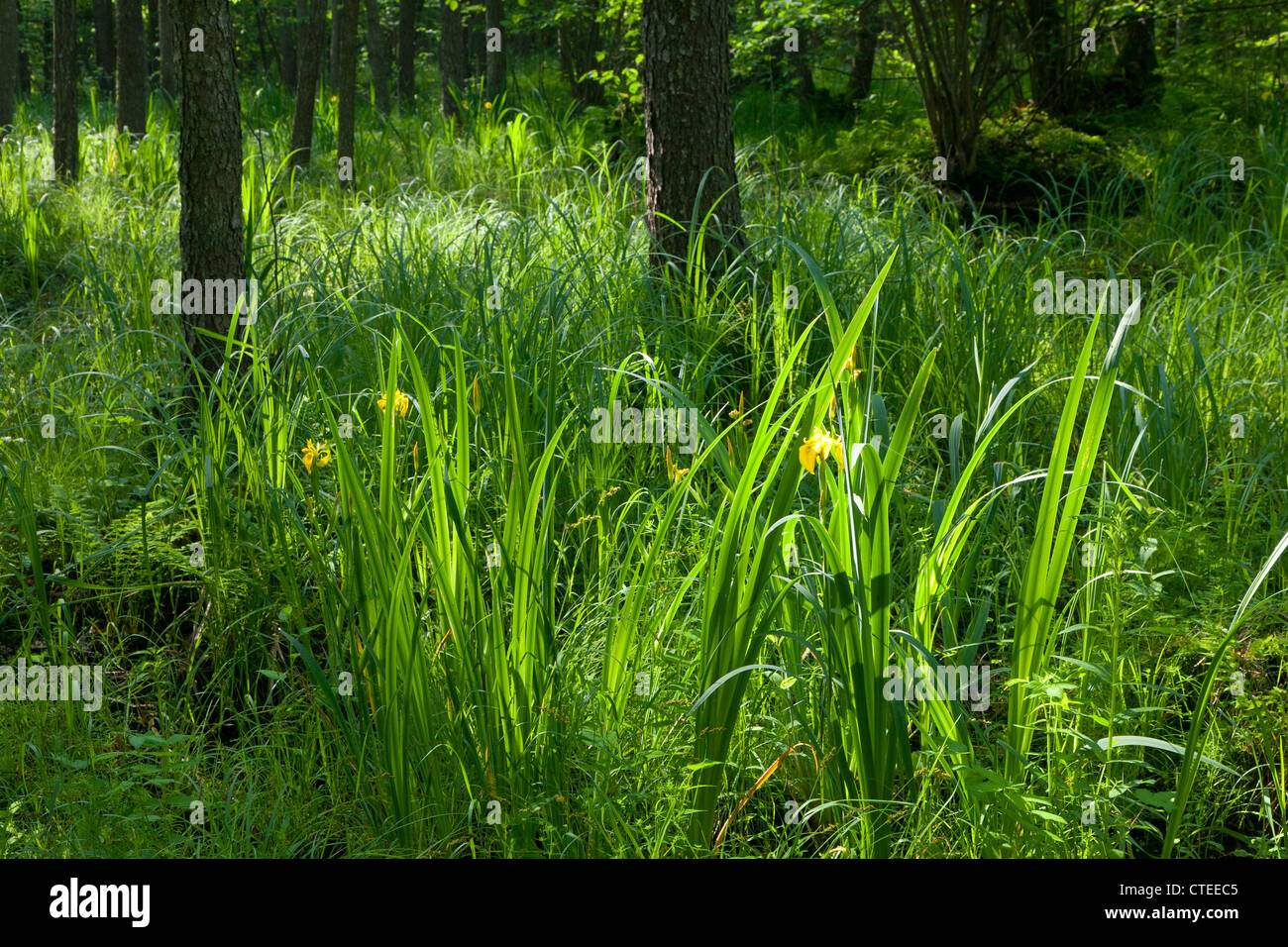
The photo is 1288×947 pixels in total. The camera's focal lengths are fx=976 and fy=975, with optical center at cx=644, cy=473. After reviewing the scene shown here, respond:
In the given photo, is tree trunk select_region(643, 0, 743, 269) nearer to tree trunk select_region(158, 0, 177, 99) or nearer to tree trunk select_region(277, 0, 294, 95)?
tree trunk select_region(158, 0, 177, 99)

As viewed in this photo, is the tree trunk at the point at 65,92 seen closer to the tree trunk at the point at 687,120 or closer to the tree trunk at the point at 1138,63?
the tree trunk at the point at 687,120

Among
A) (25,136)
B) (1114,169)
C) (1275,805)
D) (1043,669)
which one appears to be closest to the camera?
(1043,669)

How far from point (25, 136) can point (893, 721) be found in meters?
9.41

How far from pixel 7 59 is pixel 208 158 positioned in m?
7.07

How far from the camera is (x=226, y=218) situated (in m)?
3.55

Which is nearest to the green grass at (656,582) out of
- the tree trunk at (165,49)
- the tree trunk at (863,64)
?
the tree trunk at (165,49)

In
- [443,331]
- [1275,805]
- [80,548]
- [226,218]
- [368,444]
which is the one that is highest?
[226,218]

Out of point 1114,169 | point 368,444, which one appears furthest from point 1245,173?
point 368,444

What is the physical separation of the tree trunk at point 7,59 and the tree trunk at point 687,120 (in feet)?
22.8

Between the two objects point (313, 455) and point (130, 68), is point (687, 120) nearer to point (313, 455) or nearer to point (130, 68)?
point (313, 455)

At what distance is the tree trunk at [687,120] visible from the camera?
13.4ft

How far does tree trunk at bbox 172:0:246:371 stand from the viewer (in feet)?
10.8

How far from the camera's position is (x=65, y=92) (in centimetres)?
718

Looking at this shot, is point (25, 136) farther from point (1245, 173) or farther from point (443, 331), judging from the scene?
point (1245, 173)
